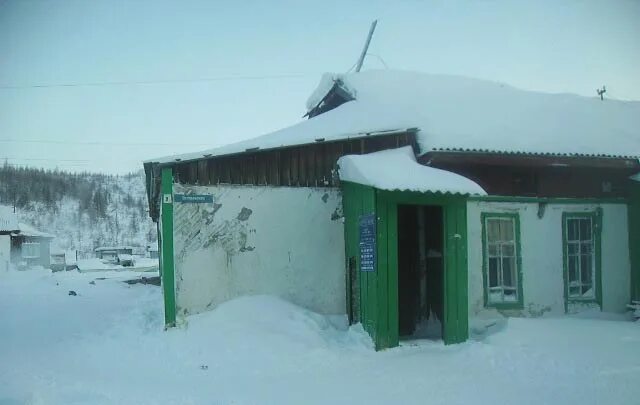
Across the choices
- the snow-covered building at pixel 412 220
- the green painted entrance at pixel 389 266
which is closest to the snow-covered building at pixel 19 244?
the snow-covered building at pixel 412 220

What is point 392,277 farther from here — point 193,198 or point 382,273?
point 193,198

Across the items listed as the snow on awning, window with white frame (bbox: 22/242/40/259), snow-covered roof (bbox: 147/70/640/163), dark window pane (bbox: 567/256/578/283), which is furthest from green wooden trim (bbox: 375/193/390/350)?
window with white frame (bbox: 22/242/40/259)

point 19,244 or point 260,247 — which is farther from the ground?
point 260,247

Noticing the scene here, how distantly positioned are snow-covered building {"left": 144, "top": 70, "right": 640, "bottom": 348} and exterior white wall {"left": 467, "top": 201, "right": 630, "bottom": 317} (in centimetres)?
3

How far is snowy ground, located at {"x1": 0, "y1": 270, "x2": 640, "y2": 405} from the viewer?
17.7 ft

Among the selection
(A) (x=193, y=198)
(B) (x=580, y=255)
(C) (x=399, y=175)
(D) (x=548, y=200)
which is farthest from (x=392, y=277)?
(B) (x=580, y=255)

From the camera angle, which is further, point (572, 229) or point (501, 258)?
point (572, 229)

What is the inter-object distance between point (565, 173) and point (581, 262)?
184 centimetres

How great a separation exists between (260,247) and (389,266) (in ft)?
7.69

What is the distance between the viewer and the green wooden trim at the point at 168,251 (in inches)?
307

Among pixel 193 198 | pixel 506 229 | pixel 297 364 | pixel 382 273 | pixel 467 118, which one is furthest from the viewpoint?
pixel 467 118

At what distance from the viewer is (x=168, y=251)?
25.7 ft

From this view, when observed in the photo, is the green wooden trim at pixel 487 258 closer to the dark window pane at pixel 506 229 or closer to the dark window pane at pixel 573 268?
the dark window pane at pixel 506 229

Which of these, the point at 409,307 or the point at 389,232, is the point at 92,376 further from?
the point at 409,307
